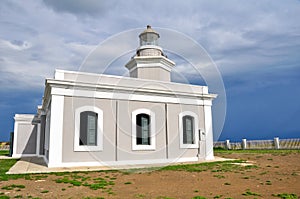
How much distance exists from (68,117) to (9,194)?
4881 mm

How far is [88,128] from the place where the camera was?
10.3 metres

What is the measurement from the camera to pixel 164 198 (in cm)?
481

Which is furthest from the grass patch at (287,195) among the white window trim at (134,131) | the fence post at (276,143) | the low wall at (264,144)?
the fence post at (276,143)

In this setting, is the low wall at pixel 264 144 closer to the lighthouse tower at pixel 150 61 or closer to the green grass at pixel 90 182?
the lighthouse tower at pixel 150 61

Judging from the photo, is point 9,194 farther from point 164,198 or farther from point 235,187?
point 235,187

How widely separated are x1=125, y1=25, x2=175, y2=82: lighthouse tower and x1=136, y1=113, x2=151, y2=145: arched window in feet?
9.54

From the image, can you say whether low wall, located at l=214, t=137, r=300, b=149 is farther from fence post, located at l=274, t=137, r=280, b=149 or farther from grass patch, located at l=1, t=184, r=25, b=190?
grass patch, located at l=1, t=184, r=25, b=190

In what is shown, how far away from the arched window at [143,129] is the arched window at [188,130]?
1.94 meters

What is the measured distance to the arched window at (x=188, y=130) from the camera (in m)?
12.4

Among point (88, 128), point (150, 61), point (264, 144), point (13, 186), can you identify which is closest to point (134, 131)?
point (88, 128)

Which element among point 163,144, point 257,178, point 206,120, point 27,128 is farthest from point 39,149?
point 257,178

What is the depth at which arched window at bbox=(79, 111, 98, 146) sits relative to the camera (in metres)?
10.1

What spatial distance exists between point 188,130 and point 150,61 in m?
4.16

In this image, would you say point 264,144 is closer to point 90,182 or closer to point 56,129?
point 56,129
